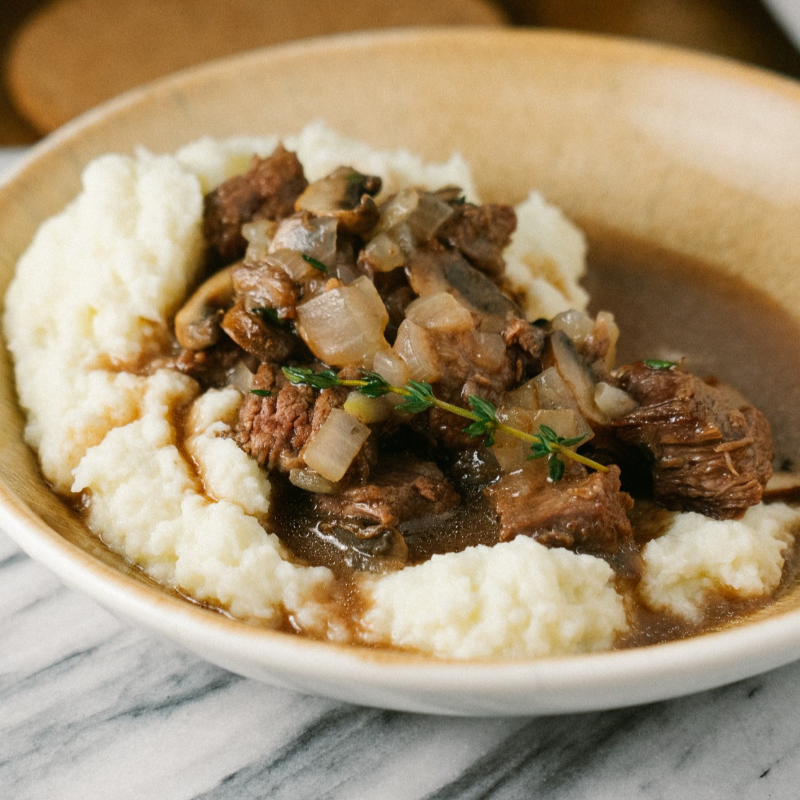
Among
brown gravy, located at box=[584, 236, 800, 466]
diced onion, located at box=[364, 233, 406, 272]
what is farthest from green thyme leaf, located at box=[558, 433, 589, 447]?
brown gravy, located at box=[584, 236, 800, 466]

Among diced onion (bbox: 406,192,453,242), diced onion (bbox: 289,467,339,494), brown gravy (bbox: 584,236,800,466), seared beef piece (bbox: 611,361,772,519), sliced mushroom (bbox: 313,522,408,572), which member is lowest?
brown gravy (bbox: 584,236,800,466)

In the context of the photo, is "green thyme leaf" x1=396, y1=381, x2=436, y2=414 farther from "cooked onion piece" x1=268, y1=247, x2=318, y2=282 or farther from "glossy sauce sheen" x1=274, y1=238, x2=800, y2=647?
"cooked onion piece" x1=268, y1=247, x2=318, y2=282

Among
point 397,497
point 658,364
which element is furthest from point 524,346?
point 397,497

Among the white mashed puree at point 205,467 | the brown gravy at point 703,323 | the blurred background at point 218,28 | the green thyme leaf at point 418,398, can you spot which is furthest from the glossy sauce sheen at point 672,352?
the blurred background at point 218,28

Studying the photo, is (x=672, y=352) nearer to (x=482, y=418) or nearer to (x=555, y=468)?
(x=555, y=468)

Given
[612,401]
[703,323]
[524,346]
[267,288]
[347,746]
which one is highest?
[267,288]

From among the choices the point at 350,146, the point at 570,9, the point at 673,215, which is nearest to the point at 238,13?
the point at 570,9

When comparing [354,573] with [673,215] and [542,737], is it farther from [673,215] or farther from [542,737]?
[673,215]
